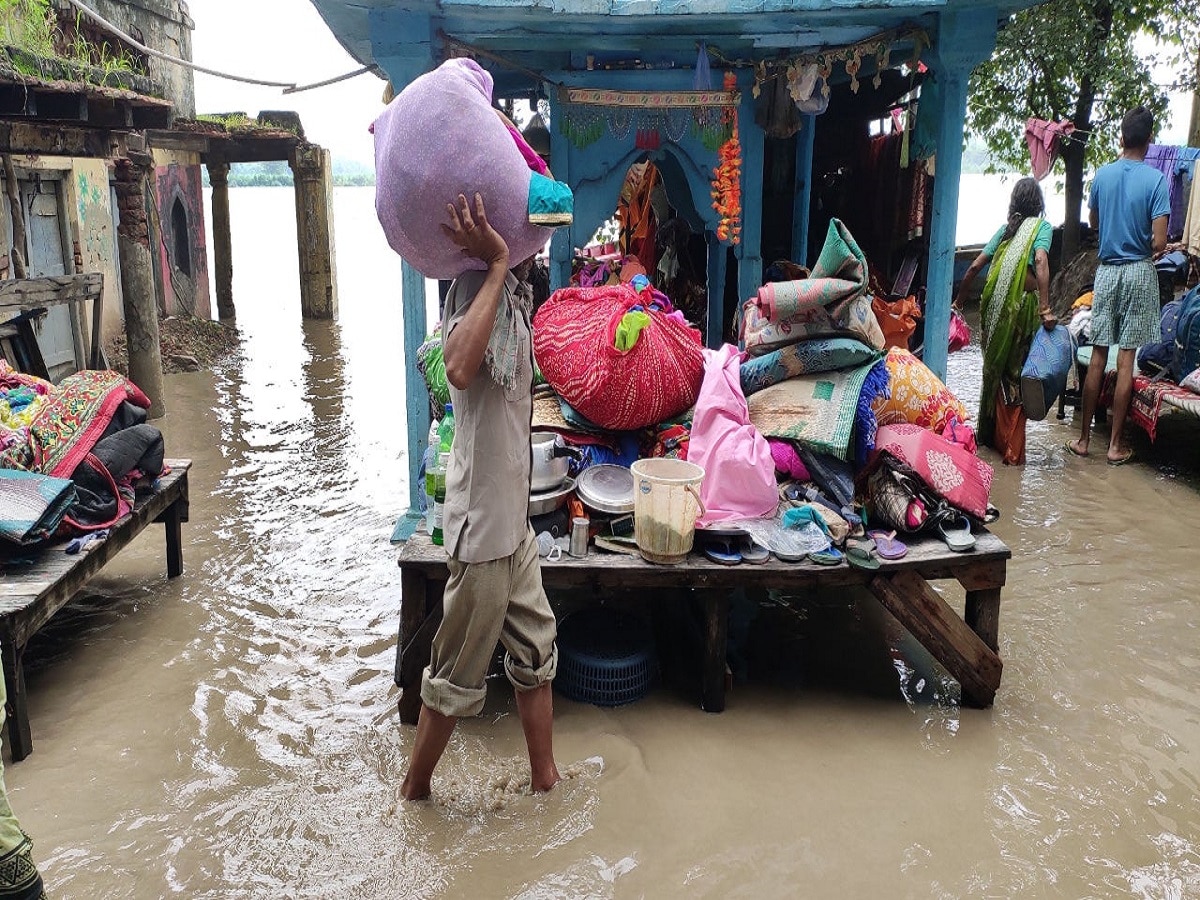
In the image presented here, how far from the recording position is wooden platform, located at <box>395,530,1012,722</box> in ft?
11.4

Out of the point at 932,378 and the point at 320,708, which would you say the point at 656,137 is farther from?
the point at 320,708

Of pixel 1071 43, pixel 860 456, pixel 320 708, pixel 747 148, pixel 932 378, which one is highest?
pixel 1071 43

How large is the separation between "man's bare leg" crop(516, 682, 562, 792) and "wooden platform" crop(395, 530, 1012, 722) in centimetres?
60

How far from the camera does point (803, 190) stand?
750 cm

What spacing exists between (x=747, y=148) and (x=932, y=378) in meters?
3.08

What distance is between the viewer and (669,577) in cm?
349

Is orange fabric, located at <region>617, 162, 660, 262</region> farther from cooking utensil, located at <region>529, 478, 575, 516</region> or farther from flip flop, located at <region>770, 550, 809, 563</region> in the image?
flip flop, located at <region>770, 550, 809, 563</region>

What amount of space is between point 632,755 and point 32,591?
87.3 inches

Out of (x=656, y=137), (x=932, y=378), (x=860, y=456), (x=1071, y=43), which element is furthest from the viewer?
(x=1071, y=43)

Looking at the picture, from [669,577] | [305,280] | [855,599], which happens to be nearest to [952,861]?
[669,577]

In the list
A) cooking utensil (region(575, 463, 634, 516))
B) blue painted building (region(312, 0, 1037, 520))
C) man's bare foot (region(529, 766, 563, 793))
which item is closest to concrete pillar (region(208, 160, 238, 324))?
blue painted building (region(312, 0, 1037, 520))

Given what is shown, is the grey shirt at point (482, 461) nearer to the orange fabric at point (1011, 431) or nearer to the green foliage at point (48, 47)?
the orange fabric at point (1011, 431)

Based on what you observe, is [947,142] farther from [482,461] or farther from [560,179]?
[482,461]

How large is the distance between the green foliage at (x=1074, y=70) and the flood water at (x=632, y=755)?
830 cm
